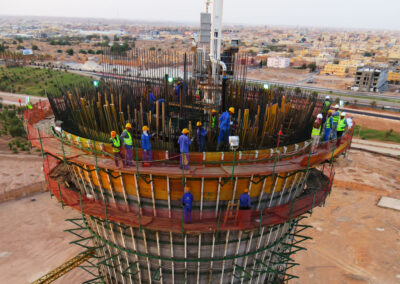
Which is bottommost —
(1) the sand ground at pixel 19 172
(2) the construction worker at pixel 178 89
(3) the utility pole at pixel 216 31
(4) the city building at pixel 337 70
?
(1) the sand ground at pixel 19 172

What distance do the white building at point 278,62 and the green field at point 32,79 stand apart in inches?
3288

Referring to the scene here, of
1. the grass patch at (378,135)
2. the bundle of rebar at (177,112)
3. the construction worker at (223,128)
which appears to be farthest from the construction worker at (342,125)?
the grass patch at (378,135)

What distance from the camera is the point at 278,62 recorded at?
421 feet

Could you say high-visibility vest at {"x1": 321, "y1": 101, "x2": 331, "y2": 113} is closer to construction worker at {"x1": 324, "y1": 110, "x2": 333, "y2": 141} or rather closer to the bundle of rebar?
the bundle of rebar

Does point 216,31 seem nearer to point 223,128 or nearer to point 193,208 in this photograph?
point 223,128

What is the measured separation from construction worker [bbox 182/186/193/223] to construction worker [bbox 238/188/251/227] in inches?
75.9

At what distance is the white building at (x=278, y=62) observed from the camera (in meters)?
128

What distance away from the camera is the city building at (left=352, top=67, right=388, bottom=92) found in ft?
295

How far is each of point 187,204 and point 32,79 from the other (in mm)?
80647

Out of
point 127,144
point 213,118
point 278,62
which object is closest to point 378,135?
point 213,118

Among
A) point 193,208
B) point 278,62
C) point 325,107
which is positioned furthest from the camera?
point 278,62

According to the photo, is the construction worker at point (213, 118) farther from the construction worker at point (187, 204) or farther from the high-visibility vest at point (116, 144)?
the high-visibility vest at point (116, 144)

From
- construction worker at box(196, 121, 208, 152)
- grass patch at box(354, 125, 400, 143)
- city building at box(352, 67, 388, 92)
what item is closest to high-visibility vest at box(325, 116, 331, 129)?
construction worker at box(196, 121, 208, 152)

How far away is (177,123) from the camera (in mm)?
16000
